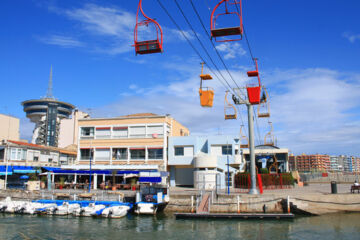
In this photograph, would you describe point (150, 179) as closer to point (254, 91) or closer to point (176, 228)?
point (176, 228)

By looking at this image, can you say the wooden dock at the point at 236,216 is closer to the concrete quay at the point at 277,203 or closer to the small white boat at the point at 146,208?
the concrete quay at the point at 277,203

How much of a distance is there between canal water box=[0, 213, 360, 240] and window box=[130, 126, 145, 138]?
20.5 metres

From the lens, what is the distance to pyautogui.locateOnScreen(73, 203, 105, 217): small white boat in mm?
28605

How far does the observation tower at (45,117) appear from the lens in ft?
376

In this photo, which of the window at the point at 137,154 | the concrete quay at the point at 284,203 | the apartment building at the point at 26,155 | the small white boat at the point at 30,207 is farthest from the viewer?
the apartment building at the point at 26,155

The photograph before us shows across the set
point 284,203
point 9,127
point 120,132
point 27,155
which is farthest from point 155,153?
point 9,127

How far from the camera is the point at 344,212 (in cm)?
2842

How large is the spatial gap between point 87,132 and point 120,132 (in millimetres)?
5765

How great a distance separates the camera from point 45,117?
117875mm

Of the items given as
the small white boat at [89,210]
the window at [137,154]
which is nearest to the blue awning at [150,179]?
the small white boat at [89,210]

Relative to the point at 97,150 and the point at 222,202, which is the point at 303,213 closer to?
the point at 222,202

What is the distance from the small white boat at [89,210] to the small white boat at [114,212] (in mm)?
856

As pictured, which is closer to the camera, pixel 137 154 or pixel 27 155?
pixel 137 154

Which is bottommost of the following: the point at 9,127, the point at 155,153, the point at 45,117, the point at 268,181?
the point at 268,181
